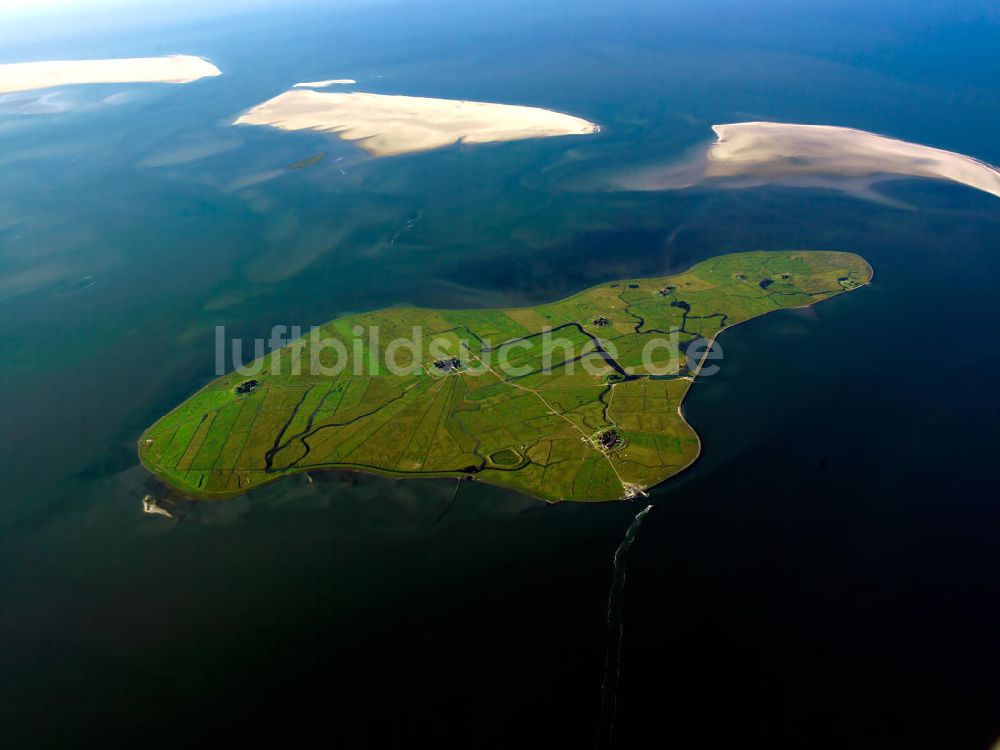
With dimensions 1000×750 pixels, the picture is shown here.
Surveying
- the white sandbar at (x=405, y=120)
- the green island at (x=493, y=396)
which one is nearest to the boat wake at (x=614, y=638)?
the green island at (x=493, y=396)

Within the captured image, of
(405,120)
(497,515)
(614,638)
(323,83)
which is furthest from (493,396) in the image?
(323,83)

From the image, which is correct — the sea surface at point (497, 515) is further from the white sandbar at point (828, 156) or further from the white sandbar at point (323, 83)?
the white sandbar at point (323, 83)

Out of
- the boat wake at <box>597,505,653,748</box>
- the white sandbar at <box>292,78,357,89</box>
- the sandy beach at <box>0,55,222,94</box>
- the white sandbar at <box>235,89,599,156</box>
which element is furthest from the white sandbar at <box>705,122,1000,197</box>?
the sandy beach at <box>0,55,222,94</box>

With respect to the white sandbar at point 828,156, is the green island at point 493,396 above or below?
below

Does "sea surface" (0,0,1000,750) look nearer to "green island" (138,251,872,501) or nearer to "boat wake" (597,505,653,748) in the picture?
"boat wake" (597,505,653,748)

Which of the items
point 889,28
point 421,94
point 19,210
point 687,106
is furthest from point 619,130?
point 889,28

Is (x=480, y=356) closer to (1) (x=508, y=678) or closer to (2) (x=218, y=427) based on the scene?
(2) (x=218, y=427)

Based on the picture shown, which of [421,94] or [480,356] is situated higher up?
[421,94]
